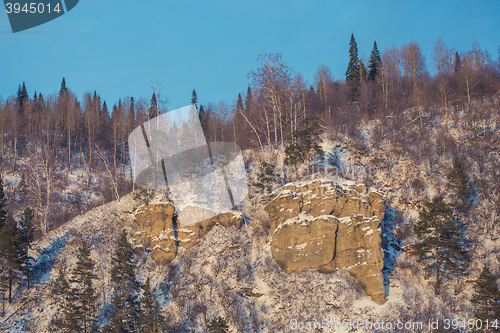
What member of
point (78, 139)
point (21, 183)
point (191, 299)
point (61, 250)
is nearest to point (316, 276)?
point (191, 299)

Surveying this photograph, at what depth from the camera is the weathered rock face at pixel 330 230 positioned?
2741cm

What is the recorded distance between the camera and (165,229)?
32.7 meters

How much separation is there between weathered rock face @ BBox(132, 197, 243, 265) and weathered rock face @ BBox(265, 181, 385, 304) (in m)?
5.68

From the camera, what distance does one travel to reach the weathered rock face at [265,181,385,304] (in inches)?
1079

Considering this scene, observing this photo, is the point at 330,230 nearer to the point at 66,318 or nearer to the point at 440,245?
the point at 440,245

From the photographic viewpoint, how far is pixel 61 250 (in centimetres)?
3183

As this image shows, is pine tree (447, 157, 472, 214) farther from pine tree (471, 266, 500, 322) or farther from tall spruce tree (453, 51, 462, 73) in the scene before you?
tall spruce tree (453, 51, 462, 73)

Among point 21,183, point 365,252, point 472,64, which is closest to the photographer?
point 365,252

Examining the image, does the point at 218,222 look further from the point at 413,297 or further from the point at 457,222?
the point at 457,222

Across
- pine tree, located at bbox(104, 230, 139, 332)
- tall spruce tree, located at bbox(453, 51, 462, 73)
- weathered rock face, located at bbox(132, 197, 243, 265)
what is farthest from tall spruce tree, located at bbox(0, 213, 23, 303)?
tall spruce tree, located at bbox(453, 51, 462, 73)

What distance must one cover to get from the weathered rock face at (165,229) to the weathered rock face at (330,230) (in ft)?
Answer: 18.6

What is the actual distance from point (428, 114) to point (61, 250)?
48139mm

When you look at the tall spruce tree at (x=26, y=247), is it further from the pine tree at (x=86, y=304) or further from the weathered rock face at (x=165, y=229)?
the weathered rock face at (x=165, y=229)

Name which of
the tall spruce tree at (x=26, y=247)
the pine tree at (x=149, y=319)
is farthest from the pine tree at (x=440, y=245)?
the tall spruce tree at (x=26, y=247)
